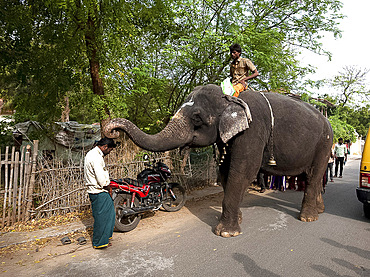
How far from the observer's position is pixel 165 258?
13.3 ft

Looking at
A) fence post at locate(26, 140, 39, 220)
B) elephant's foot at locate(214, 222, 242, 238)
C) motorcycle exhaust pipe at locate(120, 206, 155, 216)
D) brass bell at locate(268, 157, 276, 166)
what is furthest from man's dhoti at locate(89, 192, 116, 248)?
brass bell at locate(268, 157, 276, 166)

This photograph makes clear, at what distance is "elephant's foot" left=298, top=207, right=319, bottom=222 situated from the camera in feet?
19.2

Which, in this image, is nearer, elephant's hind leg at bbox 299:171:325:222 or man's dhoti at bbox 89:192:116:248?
man's dhoti at bbox 89:192:116:248

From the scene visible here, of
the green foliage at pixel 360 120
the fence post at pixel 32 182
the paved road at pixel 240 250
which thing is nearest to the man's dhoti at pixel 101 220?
the paved road at pixel 240 250

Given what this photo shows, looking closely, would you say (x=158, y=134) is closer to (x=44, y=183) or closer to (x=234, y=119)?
(x=234, y=119)

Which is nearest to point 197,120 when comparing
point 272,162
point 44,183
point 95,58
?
point 272,162

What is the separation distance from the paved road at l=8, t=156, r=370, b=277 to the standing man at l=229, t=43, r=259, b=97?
2.89m

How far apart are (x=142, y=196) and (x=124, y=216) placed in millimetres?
568

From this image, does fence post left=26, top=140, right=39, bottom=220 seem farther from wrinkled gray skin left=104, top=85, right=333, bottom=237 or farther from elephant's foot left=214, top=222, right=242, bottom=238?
elephant's foot left=214, top=222, right=242, bottom=238

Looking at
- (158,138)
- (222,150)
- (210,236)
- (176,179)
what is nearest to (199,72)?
(176,179)

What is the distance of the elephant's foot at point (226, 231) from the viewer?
4.91m

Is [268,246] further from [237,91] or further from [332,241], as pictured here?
[237,91]

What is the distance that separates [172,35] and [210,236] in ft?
21.5

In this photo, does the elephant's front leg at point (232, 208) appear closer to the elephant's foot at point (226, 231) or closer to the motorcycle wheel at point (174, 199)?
the elephant's foot at point (226, 231)
